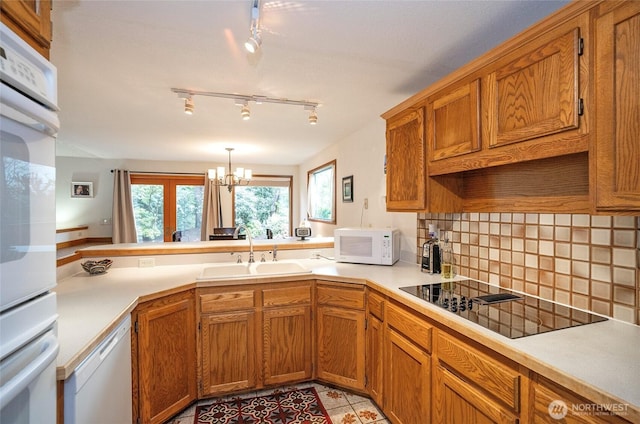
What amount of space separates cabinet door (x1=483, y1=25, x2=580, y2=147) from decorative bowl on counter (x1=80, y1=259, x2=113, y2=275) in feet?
8.81

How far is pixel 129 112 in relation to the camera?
2848 mm

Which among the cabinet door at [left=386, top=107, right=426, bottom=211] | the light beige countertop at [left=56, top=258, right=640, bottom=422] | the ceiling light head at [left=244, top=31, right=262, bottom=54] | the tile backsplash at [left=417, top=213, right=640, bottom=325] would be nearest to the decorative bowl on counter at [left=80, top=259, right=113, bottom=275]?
the light beige countertop at [left=56, top=258, right=640, bottom=422]

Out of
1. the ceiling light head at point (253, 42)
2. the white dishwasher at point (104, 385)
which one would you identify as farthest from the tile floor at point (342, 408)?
the ceiling light head at point (253, 42)

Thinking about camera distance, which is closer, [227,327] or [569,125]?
[569,125]

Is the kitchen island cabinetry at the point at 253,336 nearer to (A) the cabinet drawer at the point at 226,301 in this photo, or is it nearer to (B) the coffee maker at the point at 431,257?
(A) the cabinet drawer at the point at 226,301

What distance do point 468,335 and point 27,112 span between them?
1577 millimetres

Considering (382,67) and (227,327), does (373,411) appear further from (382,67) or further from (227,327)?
(382,67)

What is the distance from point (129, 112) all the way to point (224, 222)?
344 centimetres

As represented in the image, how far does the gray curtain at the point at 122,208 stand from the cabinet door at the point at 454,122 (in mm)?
5589

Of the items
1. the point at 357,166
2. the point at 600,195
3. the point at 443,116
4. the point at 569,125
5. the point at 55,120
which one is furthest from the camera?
the point at 357,166

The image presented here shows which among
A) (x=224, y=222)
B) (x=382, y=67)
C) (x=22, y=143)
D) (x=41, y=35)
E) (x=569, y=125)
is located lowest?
(x=224, y=222)

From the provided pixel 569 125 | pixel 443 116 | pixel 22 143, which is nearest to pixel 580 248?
pixel 569 125

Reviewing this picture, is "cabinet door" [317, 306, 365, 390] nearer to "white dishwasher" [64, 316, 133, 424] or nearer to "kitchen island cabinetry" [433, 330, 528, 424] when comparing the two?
"kitchen island cabinetry" [433, 330, 528, 424]

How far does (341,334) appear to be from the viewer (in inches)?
84.7
